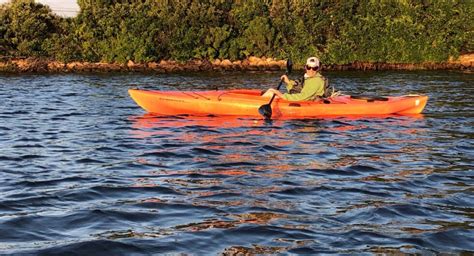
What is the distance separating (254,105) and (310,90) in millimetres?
1282

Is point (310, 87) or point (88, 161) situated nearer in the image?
point (88, 161)

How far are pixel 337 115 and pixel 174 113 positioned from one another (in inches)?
148

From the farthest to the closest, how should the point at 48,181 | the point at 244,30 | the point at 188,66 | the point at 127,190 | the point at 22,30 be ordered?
the point at 244,30 → the point at 22,30 → the point at 188,66 → the point at 48,181 → the point at 127,190

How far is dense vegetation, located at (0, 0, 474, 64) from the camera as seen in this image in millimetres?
44688

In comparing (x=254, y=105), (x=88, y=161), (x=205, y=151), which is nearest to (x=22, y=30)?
(x=254, y=105)

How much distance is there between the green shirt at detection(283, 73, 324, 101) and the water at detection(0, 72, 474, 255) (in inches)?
27.4

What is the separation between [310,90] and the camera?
13.5 metres

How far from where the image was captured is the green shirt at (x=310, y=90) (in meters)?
13.4

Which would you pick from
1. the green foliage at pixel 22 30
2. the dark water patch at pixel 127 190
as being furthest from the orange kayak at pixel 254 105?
the green foliage at pixel 22 30

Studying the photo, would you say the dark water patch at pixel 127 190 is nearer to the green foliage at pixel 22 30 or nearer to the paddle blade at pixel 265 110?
the paddle blade at pixel 265 110

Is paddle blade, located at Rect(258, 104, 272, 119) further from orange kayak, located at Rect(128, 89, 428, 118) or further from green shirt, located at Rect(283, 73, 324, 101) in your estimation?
green shirt, located at Rect(283, 73, 324, 101)

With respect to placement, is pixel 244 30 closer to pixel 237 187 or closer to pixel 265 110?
pixel 265 110

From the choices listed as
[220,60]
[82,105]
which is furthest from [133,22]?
[82,105]

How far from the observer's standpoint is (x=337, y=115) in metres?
13.8
